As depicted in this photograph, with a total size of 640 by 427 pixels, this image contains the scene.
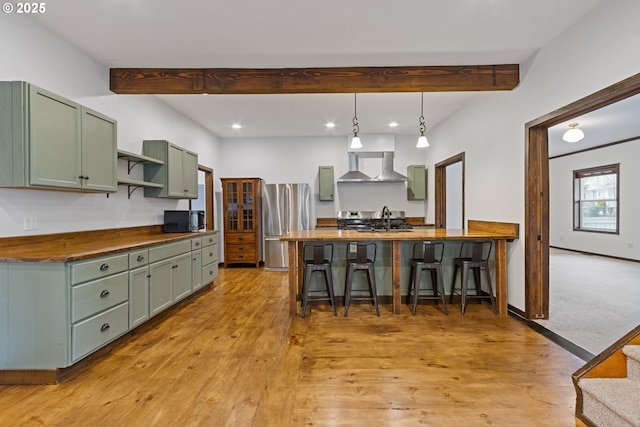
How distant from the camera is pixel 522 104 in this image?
3277 millimetres

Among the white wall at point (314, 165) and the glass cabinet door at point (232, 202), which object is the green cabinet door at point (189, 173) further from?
the white wall at point (314, 165)

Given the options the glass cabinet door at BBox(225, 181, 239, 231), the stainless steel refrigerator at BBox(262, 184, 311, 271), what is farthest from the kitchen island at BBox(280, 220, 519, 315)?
the glass cabinet door at BBox(225, 181, 239, 231)

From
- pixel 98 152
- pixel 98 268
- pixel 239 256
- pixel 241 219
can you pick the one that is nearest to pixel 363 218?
pixel 241 219

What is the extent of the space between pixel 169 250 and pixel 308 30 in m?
2.60

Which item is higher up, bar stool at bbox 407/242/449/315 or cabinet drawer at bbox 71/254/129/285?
cabinet drawer at bbox 71/254/129/285

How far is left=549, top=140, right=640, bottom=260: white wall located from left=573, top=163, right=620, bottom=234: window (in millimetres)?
109

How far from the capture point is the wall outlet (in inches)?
94.7

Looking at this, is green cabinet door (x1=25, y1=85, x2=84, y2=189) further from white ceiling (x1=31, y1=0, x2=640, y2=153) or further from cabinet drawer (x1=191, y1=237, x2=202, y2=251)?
cabinet drawer (x1=191, y1=237, x2=202, y2=251)

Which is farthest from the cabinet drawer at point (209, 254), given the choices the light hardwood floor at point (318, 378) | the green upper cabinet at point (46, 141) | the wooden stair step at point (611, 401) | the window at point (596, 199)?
the window at point (596, 199)

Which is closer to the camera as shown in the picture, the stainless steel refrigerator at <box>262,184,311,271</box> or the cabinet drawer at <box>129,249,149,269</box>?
the cabinet drawer at <box>129,249,149,269</box>

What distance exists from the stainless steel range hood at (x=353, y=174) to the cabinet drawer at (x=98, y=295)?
14.0 ft

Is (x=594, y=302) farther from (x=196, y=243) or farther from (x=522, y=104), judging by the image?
(x=196, y=243)

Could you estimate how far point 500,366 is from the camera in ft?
7.64

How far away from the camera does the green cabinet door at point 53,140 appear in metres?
2.21
